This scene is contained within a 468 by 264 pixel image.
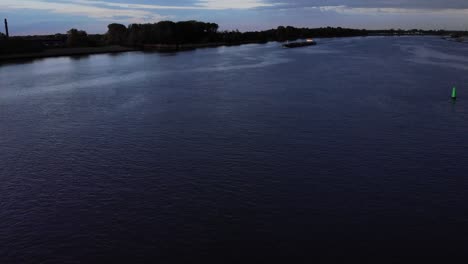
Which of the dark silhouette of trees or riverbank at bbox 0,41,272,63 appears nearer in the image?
riverbank at bbox 0,41,272,63

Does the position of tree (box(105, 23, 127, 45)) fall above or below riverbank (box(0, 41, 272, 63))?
above

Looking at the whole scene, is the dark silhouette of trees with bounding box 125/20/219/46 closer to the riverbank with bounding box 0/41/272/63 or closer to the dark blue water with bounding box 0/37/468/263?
the riverbank with bounding box 0/41/272/63

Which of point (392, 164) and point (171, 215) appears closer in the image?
point (171, 215)

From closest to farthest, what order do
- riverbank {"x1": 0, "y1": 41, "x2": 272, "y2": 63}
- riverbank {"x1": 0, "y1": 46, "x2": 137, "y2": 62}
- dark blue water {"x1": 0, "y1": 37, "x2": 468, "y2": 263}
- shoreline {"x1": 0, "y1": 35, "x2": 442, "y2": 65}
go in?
dark blue water {"x1": 0, "y1": 37, "x2": 468, "y2": 263} < riverbank {"x1": 0, "y1": 46, "x2": 137, "y2": 62} < shoreline {"x1": 0, "y1": 35, "x2": 442, "y2": 65} < riverbank {"x1": 0, "y1": 41, "x2": 272, "y2": 63}

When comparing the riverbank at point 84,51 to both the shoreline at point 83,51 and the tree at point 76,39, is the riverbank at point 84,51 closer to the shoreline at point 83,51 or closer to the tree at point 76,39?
the shoreline at point 83,51

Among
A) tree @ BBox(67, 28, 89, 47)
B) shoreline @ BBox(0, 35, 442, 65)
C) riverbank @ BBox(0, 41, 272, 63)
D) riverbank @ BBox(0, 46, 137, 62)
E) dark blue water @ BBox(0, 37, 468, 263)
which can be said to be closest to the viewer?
dark blue water @ BBox(0, 37, 468, 263)

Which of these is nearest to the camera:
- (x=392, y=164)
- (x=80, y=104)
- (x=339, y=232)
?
(x=339, y=232)

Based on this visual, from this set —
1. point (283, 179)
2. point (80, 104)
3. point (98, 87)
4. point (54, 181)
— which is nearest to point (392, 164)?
point (283, 179)

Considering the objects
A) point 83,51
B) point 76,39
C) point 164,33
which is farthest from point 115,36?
point 83,51

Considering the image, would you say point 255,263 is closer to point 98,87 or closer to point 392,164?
point 392,164

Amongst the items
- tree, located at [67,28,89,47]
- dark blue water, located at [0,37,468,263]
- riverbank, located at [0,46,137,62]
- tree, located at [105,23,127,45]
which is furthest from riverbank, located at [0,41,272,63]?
dark blue water, located at [0,37,468,263]
